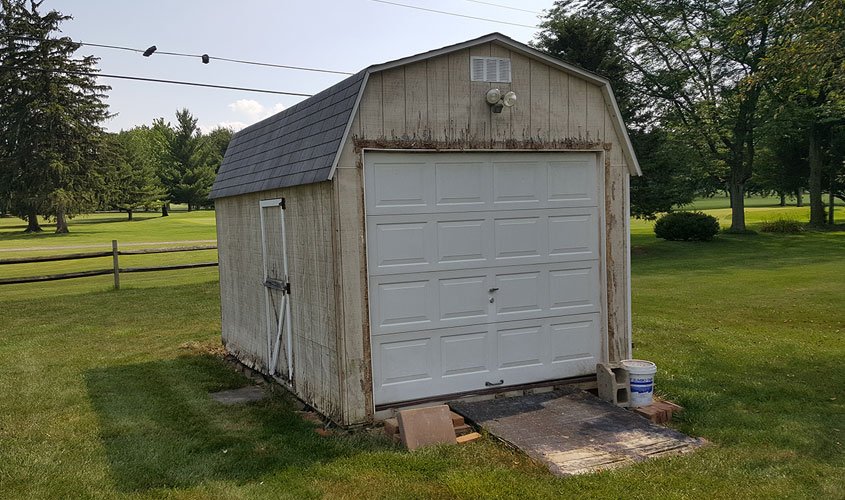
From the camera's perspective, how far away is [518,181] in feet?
21.6

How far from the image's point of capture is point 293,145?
7.00 meters

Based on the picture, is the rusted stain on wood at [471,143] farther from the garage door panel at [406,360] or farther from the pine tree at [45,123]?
the pine tree at [45,123]

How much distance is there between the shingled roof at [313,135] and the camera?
19.2 ft

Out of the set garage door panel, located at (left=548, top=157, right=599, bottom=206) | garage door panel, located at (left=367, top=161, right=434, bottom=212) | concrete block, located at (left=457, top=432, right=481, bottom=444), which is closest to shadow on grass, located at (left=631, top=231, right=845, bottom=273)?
garage door panel, located at (left=548, top=157, right=599, bottom=206)

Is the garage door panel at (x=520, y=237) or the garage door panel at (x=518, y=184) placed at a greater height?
the garage door panel at (x=518, y=184)

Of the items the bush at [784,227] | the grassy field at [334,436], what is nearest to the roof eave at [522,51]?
the grassy field at [334,436]

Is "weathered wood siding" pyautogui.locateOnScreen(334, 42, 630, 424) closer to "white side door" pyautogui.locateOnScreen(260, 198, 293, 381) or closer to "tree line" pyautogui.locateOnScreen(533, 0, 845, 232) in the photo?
"white side door" pyautogui.locateOnScreen(260, 198, 293, 381)

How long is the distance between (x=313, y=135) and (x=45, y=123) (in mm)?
42144

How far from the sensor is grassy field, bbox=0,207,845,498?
4672 millimetres

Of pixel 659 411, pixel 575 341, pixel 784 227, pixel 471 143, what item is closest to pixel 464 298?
pixel 575 341

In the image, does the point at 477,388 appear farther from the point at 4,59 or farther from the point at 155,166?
the point at 155,166

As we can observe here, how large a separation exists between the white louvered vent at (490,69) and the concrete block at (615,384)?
3.00m

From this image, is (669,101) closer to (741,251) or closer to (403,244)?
(741,251)

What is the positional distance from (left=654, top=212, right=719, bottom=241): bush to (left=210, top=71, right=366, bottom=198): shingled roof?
21.4 m
